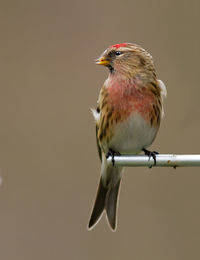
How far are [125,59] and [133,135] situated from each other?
1.08 ft

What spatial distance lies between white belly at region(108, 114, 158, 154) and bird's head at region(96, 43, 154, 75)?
185 mm

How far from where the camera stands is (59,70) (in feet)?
12.0

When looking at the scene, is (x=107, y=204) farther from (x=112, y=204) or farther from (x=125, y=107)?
(x=125, y=107)

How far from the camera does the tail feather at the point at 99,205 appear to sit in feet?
7.44

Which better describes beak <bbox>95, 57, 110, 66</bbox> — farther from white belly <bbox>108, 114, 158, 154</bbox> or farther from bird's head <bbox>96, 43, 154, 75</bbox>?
white belly <bbox>108, 114, 158, 154</bbox>

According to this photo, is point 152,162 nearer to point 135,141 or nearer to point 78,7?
point 135,141

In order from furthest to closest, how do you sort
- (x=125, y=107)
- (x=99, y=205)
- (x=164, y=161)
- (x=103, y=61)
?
(x=99, y=205)
(x=125, y=107)
(x=103, y=61)
(x=164, y=161)

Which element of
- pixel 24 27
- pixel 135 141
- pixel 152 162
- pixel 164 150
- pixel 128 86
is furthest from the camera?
pixel 24 27

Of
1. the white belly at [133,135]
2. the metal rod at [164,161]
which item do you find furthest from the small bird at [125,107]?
the metal rod at [164,161]

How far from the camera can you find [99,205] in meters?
2.46

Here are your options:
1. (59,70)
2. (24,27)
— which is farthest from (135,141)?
(24,27)

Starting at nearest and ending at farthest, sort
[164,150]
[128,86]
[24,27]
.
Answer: [128,86] < [164,150] < [24,27]

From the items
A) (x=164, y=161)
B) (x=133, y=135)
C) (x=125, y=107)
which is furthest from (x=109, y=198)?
(x=164, y=161)

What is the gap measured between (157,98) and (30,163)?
1271 millimetres
